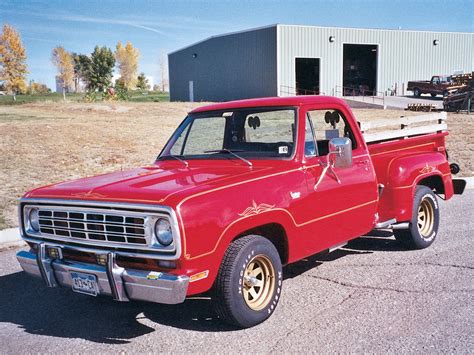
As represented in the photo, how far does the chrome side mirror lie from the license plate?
2.38 meters

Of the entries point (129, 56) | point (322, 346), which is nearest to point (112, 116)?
point (322, 346)

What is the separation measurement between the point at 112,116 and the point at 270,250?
65.0ft

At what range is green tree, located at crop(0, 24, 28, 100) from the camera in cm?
7591

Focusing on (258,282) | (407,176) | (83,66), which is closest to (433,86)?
(407,176)

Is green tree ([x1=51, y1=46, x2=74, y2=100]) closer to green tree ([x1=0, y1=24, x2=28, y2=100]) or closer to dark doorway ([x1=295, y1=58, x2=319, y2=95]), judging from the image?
green tree ([x1=0, y1=24, x2=28, y2=100])

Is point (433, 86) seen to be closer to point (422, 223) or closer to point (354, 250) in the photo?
point (422, 223)

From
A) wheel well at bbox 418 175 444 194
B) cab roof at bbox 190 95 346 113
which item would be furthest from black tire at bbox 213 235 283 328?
wheel well at bbox 418 175 444 194

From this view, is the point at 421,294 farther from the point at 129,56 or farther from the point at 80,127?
the point at 129,56

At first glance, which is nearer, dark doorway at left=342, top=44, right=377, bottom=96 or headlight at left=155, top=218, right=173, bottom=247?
headlight at left=155, top=218, right=173, bottom=247

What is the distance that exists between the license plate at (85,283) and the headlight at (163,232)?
0.61 metres

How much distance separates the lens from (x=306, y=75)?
151ft

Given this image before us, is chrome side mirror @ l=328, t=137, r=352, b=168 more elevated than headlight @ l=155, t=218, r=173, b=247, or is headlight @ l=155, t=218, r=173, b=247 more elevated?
chrome side mirror @ l=328, t=137, r=352, b=168

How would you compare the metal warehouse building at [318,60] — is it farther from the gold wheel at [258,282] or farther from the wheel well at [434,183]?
the gold wheel at [258,282]

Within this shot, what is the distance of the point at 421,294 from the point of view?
4.85m
